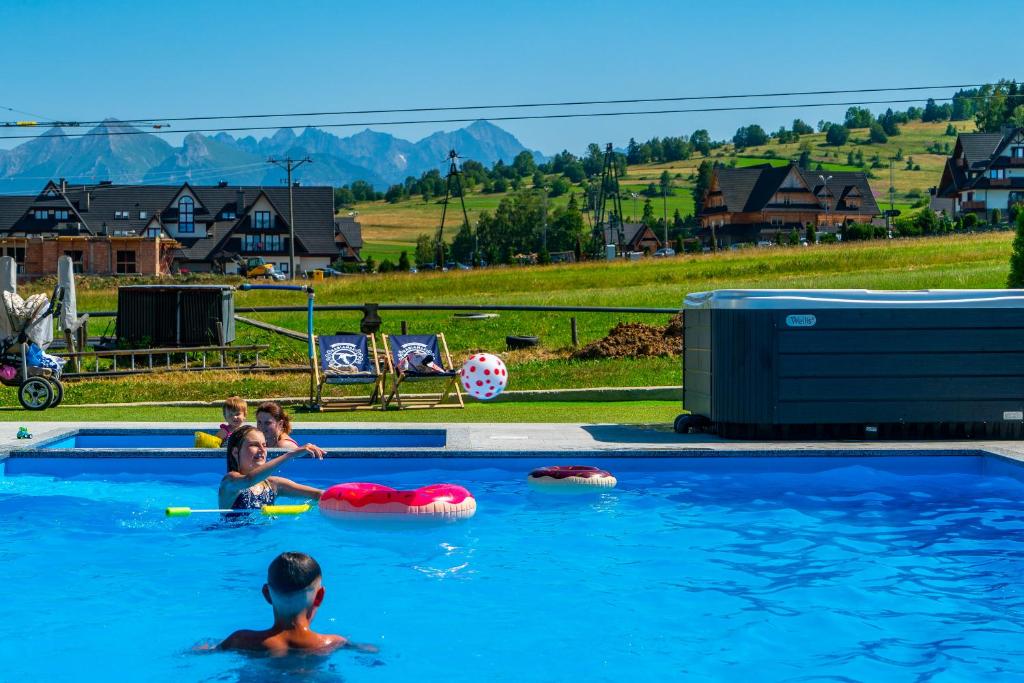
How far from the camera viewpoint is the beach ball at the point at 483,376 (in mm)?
14852

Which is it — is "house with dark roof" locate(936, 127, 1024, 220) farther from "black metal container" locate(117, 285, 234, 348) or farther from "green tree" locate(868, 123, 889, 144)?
"green tree" locate(868, 123, 889, 144)

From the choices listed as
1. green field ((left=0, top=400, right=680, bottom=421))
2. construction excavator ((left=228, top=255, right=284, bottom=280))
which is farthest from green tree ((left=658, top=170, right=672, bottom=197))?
green field ((left=0, top=400, right=680, bottom=421))

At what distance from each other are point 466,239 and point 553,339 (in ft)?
269

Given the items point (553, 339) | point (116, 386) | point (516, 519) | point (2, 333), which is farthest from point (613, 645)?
point (553, 339)

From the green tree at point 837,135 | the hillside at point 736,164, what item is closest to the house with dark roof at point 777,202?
the hillside at point 736,164

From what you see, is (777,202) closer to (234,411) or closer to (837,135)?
(837,135)

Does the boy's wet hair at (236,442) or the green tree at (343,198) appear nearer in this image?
the boy's wet hair at (236,442)

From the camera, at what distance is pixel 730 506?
1035 centimetres

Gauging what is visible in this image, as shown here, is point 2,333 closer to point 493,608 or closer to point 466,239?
point 493,608

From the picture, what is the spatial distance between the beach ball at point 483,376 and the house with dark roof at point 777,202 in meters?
83.8

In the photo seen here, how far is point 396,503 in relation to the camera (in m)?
9.29

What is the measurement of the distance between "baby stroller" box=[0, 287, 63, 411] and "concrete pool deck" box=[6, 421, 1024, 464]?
6.90 ft

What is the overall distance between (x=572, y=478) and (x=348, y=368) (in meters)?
6.83

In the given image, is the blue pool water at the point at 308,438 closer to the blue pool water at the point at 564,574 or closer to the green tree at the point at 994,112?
the blue pool water at the point at 564,574
